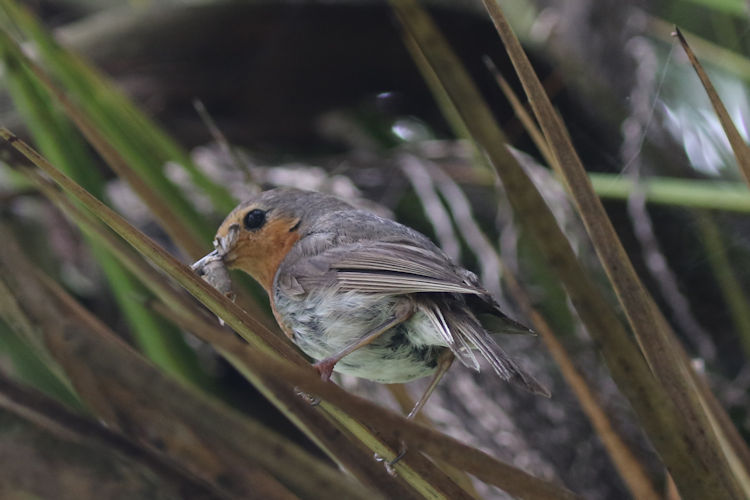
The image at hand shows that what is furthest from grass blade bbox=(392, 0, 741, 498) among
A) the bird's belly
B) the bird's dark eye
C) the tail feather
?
the bird's dark eye

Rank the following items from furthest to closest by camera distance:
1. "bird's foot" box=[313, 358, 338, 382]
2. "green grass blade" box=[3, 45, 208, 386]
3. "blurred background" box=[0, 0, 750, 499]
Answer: "blurred background" box=[0, 0, 750, 499] < "green grass blade" box=[3, 45, 208, 386] < "bird's foot" box=[313, 358, 338, 382]

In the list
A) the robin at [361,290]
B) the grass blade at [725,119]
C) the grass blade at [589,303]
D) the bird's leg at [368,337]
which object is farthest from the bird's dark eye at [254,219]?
the grass blade at [725,119]

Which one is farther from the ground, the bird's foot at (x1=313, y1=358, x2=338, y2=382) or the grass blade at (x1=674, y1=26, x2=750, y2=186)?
the grass blade at (x1=674, y1=26, x2=750, y2=186)

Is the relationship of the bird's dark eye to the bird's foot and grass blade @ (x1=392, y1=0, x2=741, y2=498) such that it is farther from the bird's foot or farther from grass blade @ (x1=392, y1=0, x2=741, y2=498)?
grass blade @ (x1=392, y1=0, x2=741, y2=498)

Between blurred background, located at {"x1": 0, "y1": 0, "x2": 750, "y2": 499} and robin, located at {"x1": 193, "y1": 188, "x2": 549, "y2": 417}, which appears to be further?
blurred background, located at {"x1": 0, "y1": 0, "x2": 750, "y2": 499}

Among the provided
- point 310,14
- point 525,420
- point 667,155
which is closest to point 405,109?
point 310,14

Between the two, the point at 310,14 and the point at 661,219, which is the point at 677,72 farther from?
the point at 310,14

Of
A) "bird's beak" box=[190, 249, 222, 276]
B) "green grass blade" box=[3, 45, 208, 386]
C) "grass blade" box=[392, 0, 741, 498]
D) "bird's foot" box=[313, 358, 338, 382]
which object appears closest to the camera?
"grass blade" box=[392, 0, 741, 498]

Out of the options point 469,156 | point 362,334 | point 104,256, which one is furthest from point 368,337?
point 469,156
